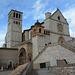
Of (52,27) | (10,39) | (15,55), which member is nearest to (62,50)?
(52,27)

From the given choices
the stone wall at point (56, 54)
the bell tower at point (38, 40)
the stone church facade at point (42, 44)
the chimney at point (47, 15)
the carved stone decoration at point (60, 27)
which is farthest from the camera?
the carved stone decoration at point (60, 27)

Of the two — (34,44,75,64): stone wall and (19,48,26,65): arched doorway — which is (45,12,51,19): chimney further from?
(34,44,75,64): stone wall

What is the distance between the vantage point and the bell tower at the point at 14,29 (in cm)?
4234

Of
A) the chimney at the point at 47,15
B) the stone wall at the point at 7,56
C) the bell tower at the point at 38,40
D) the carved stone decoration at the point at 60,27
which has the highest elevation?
the chimney at the point at 47,15

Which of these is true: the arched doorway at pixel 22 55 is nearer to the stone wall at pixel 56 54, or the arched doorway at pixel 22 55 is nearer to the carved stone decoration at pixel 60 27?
the stone wall at pixel 56 54

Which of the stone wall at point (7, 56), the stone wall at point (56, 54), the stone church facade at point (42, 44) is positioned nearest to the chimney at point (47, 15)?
the stone church facade at point (42, 44)

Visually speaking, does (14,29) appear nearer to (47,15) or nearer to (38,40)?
(47,15)

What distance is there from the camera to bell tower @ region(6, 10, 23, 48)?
42.3 m

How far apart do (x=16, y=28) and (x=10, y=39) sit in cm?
529

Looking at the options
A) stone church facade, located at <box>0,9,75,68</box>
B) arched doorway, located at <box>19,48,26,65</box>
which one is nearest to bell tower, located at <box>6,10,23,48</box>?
arched doorway, located at <box>19,48,26,65</box>

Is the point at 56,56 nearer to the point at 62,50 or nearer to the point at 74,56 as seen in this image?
the point at 62,50

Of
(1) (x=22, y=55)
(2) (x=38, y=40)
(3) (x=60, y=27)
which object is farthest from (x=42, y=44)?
(3) (x=60, y=27)

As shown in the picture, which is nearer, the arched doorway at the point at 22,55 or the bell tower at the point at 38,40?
the bell tower at the point at 38,40

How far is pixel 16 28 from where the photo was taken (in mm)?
44188
